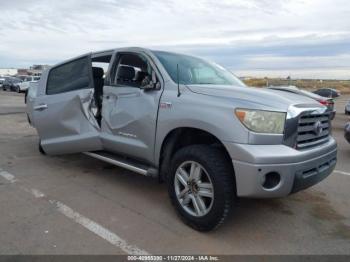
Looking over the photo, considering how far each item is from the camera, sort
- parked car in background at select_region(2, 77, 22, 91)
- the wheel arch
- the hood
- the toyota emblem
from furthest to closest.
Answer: parked car in background at select_region(2, 77, 22, 91), the wheel arch, the toyota emblem, the hood

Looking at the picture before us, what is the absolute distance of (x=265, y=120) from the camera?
340cm

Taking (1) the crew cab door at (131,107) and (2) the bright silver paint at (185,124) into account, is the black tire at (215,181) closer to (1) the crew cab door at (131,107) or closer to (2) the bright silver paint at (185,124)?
(2) the bright silver paint at (185,124)

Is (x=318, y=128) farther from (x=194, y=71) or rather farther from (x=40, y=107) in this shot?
(x=40, y=107)

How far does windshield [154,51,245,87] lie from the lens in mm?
4420

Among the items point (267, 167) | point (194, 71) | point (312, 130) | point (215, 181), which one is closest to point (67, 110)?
point (194, 71)

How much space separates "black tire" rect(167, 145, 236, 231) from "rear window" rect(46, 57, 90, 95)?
2.43 metres

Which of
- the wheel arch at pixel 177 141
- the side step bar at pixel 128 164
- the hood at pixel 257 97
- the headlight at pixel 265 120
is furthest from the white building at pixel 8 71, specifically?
the headlight at pixel 265 120

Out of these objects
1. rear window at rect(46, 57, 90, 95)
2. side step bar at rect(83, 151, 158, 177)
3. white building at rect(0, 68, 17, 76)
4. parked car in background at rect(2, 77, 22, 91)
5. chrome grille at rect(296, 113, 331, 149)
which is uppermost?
rear window at rect(46, 57, 90, 95)

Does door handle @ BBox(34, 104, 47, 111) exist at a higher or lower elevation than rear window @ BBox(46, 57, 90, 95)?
lower

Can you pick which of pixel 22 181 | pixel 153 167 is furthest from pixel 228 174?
pixel 22 181

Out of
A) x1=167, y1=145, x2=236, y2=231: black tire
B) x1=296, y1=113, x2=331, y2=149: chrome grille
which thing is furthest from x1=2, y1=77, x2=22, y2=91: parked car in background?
x1=296, y1=113, x2=331, y2=149: chrome grille

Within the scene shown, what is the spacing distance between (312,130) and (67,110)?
352 cm

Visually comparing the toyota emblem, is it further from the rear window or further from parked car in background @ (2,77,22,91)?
parked car in background @ (2,77,22,91)

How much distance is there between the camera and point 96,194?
4852mm
